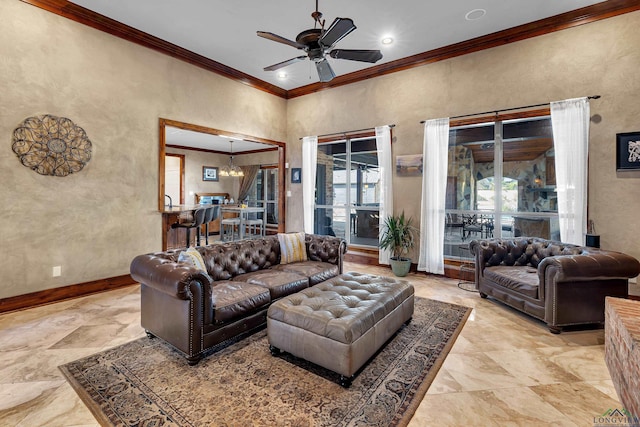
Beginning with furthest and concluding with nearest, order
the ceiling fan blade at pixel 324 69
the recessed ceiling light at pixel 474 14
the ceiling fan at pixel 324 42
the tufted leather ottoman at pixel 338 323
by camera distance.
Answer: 1. the recessed ceiling light at pixel 474 14
2. the ceiling fan blade at pixel 324 69
3. the ceiling fan at pixel 324 42
4. the tufted leather ottoman at pixel 338 323

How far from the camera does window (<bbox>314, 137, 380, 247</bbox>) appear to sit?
19.7 ft

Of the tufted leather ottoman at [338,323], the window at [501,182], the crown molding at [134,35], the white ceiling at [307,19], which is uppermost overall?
the white ceiling at [307,19]

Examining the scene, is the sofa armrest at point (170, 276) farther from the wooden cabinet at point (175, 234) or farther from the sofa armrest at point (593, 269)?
the sofa armrest at point (593, 269)

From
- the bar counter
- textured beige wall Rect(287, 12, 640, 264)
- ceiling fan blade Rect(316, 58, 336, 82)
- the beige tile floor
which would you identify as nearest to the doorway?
the bar counter

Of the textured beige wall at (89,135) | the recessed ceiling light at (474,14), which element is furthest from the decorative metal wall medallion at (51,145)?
the recessed ceiling light at (474,14)

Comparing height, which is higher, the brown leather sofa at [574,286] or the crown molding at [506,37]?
the crown molding at [506,37]

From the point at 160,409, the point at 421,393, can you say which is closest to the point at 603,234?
the point at 421,393

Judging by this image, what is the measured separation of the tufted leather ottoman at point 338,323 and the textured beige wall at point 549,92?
9.27 ft

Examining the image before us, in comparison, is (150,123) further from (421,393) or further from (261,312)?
(421,393)

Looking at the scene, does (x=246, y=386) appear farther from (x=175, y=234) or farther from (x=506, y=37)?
(x=506, y=37)

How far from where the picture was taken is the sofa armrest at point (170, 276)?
7.27 ft

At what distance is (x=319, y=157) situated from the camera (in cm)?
684

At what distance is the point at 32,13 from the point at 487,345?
19.3ft

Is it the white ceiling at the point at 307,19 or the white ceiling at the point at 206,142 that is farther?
the white ceiling at the point at 206,142
